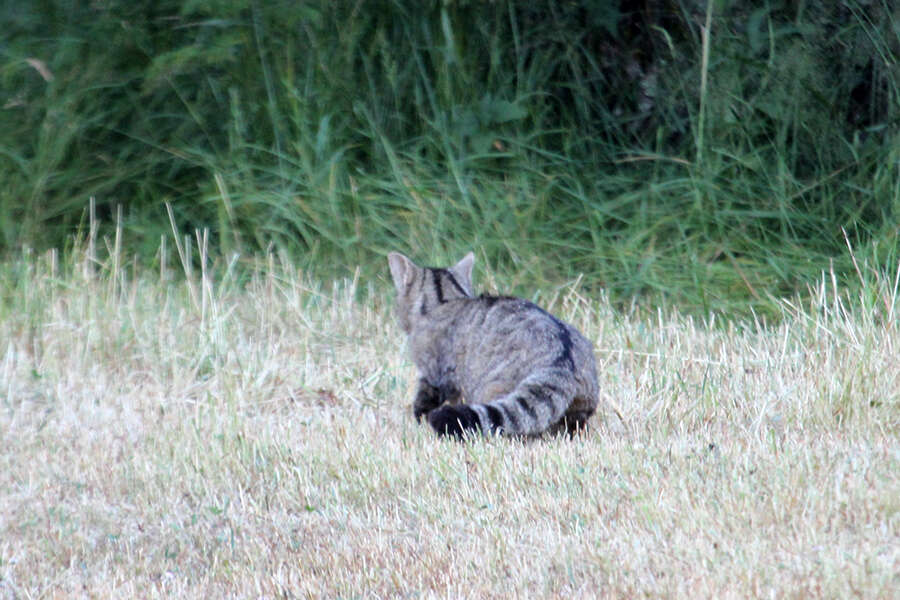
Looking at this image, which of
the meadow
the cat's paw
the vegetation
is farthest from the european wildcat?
the vegetation

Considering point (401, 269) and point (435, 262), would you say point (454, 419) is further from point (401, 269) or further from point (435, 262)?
point (435, 262)

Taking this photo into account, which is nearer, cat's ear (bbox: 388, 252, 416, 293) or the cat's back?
the cat's back

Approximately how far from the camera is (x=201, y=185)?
8.64m

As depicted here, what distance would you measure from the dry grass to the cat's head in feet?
0.99

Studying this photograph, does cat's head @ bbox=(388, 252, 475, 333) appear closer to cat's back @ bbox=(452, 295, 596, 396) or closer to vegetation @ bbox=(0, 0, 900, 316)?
cat's back @ bbox=(452, 295, 596, 396)

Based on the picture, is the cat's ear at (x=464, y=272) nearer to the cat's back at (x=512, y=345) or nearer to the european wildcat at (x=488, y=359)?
the european wildcat at (x=488, y=359)

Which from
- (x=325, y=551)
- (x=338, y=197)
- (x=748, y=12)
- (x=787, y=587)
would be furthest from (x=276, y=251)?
(x=787, y=587)

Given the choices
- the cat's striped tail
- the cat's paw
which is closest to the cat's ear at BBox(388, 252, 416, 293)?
the cat's striped tail

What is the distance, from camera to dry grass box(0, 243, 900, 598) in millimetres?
3600

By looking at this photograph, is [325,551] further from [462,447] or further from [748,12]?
[748,12]

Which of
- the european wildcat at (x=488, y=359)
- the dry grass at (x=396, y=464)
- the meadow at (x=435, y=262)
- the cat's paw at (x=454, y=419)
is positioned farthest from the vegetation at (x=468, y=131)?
the cat's paw at (x=454, y=419)

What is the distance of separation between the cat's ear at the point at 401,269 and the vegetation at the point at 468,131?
5.04 ft

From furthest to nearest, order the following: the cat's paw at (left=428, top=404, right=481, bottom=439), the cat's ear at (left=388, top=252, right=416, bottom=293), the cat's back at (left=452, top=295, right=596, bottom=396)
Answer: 1. the cat's ear at (left=388, top=252, right=416, bottom=293)
2. the cat's back at (left=452, top=295, right=596, bottom=396)
3. the cat's paw at (left=428, top=404, right=481, bottom=439)

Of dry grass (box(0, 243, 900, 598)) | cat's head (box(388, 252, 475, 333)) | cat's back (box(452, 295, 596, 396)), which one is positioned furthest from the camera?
cat's head (box(388, 252, 475, 333))
